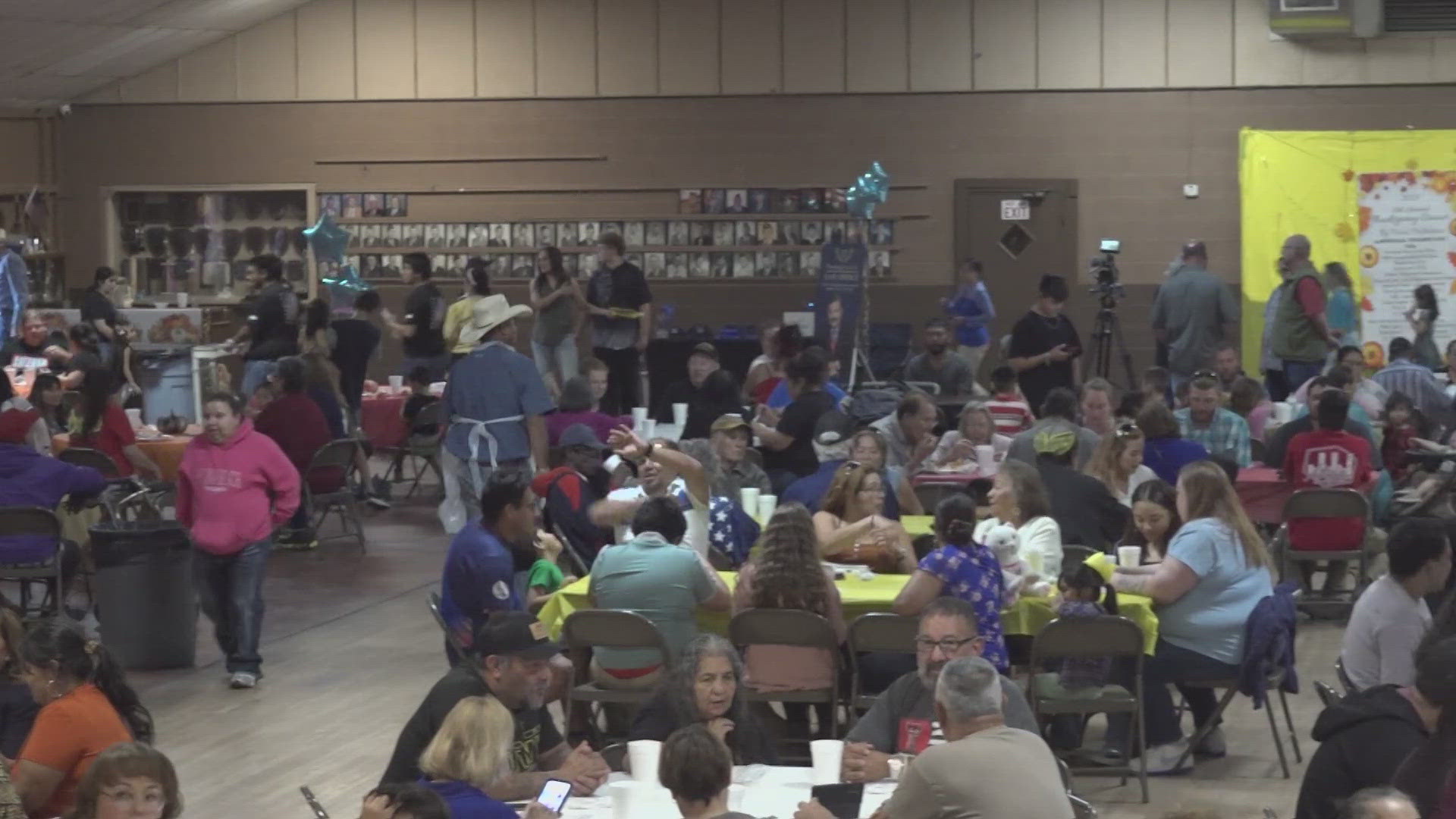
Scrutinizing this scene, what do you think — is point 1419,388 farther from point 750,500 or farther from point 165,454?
point 165,454

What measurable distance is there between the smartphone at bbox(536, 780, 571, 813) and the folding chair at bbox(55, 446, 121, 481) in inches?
253

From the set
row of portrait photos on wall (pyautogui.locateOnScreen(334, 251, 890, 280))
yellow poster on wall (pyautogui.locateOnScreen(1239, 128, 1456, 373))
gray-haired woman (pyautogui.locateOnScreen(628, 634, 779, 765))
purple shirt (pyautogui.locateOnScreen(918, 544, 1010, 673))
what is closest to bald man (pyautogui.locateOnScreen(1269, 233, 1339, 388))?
yellow poster on wall (pyautogui.locateOnScreen(1239, 128, 1456, 373))

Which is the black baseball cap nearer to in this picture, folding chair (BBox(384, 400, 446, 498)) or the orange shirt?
the orange shirt

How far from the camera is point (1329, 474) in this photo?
928 centimetres

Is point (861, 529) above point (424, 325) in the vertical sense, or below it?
below

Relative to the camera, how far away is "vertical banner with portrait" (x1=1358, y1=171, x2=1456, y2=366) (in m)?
16.2

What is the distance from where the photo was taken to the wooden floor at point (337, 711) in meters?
6.82

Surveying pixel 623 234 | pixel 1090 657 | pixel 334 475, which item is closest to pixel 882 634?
pixel 1090 657

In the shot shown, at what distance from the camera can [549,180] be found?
1734 cm

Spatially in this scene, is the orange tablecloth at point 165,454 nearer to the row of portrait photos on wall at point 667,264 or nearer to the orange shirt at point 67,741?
the row of portrait photos on wall at point 667,264

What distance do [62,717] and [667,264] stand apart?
12.7 metres

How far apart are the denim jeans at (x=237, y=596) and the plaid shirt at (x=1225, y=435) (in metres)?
4.52

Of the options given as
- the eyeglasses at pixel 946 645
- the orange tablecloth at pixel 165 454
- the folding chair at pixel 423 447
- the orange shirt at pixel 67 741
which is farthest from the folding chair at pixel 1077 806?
the folding chair at pixel 423 447

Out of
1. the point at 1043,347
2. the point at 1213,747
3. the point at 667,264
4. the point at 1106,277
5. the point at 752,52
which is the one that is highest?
the point at 752,52
